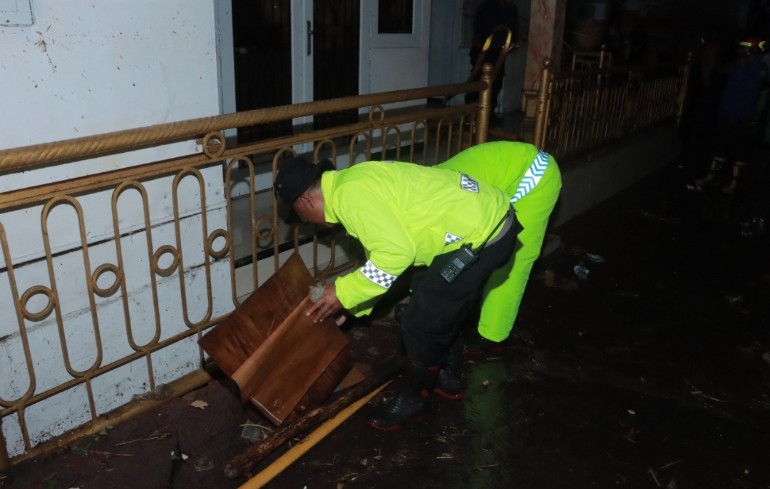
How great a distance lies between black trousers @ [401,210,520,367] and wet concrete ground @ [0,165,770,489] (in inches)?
20.7

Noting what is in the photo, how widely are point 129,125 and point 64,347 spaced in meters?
1.10

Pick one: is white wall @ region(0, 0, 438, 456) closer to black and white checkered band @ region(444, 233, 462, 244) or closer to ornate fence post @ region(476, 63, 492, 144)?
black and white checkered band @ region(444, 233, 462, 244)

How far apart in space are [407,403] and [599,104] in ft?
17.0

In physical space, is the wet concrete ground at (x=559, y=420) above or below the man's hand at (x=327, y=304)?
below

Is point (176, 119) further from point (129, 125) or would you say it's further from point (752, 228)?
point (752, 228)

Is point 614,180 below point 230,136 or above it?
below

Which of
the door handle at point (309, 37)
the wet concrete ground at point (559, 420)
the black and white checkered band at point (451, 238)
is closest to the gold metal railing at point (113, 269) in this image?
the wet concrete ground at point (559, 420)

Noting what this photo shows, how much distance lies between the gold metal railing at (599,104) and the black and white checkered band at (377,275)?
12.3 ft

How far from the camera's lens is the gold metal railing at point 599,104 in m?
6.04

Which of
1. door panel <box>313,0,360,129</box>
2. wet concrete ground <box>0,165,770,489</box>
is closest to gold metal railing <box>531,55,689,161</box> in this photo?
wet concrete ground <box>0,165,770,489</box>

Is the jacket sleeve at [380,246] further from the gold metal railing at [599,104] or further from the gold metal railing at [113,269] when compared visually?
the gold metal railing at [599,104]

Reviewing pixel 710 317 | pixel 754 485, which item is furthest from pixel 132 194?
pixel 710 317

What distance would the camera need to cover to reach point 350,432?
3.29 m

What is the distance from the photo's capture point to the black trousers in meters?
3.01
